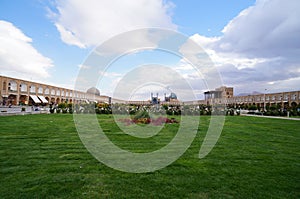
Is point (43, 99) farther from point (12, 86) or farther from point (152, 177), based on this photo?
point (152, 177)

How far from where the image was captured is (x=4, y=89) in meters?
39.8

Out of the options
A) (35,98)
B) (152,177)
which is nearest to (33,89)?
(35,98)

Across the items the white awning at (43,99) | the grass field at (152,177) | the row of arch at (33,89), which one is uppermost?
the row of arch at (33,89)

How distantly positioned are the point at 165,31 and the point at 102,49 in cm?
300

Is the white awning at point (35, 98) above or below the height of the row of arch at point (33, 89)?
below

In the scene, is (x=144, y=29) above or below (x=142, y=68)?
above

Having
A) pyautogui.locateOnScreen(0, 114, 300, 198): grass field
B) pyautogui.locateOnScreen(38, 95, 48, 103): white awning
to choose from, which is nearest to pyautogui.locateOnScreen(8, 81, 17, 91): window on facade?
pyautogui.locateOnScreen(38, 95, 48, 103): white awning

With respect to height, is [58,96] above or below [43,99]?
above

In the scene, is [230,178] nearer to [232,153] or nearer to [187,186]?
[187,186]

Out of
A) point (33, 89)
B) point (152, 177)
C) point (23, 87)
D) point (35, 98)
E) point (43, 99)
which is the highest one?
point (23, 87)

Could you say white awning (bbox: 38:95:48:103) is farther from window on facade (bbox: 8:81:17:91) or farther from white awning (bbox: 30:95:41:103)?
window on facade (bbox: 8:81:17:91)

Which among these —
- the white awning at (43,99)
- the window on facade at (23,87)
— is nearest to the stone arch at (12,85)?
the window on facade at (23,87)

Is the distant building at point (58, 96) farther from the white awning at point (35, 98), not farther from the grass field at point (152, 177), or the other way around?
the grass field at point (152, 177)

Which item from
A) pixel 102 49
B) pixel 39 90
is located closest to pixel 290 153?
pixel 102 49
